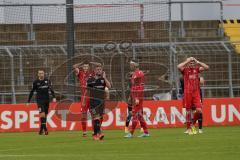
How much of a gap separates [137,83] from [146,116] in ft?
23.0

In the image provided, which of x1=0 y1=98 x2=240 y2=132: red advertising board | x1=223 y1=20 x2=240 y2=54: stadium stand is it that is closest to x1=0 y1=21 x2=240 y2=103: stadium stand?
x1=0 y1=98 x2=240 y2=132: red advertising board

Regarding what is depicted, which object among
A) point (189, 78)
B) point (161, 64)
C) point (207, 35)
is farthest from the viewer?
point (207, 35)

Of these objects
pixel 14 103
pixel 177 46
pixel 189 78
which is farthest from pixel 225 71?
pixel 14 103

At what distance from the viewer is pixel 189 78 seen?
24219 mm

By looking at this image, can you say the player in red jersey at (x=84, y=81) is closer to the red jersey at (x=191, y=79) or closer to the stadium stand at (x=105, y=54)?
the red jersey at (x=191, y=79)

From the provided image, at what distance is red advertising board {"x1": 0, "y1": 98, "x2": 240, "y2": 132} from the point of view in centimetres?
2998

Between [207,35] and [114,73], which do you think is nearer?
[114,73]

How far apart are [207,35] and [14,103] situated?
952 centimetres

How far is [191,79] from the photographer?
2422 cm

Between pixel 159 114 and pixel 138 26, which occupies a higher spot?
pixel 138 26

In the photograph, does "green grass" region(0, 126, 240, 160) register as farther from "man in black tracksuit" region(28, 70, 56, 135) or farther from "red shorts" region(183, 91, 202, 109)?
"man in black tracksuit" region(28, 70, 56, 135)

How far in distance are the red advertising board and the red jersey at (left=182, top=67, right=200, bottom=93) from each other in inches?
232

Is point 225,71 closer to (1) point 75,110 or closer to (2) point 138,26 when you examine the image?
(2) point 138,26

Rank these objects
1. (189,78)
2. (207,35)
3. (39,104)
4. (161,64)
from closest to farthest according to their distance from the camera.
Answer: (189,78), (39,104), (161,64), (207,35)
